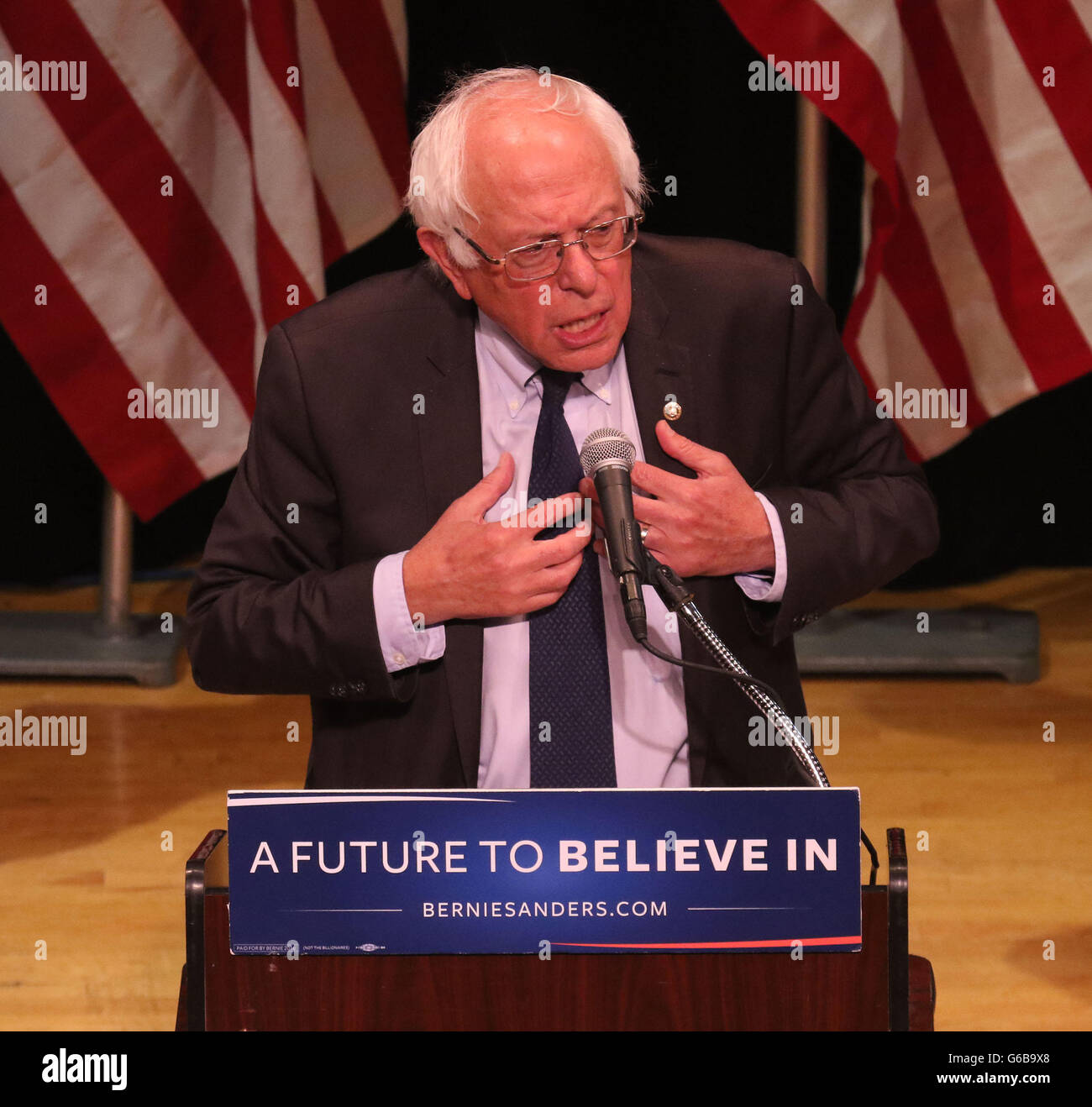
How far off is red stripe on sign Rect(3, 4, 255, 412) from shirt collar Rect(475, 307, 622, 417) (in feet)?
7.76

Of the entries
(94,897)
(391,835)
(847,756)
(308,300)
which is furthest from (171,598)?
(391,835)

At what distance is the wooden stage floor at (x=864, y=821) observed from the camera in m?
3.04

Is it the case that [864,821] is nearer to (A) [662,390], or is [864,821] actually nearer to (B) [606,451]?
(A) [662,390]

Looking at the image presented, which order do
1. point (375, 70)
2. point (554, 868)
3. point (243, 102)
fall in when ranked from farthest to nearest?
point (375, 70), point (243, 102), point (554, 868)

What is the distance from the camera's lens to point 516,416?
2.03 m

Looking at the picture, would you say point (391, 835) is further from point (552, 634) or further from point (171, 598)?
point (171, 598)

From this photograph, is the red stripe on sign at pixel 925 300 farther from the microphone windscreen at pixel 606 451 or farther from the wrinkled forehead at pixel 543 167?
the microphone windscreen at pixel 606 451

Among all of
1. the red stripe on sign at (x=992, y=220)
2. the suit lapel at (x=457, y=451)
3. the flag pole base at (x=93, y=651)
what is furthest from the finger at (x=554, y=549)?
the flag pole base at (x=93, y=651)

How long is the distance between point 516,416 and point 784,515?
0.36m

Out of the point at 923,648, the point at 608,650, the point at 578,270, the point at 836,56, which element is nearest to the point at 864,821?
the point at 923,648

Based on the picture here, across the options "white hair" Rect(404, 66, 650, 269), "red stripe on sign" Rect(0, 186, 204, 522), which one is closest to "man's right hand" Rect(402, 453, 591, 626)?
"white hair" Rect(404, 66, 650, 269)

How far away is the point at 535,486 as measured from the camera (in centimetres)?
197

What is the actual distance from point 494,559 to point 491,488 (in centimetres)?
9

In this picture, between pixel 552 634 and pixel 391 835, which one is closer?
pixel 391 835
